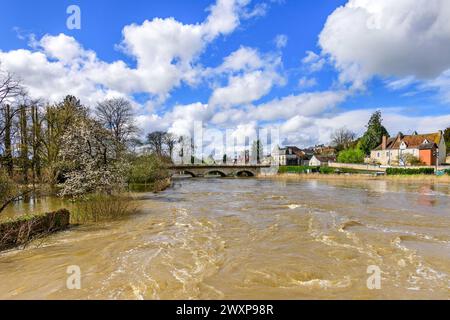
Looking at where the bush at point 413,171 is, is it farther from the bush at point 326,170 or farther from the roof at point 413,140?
the roof at point 413,140

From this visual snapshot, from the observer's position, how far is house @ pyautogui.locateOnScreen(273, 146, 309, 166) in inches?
4395

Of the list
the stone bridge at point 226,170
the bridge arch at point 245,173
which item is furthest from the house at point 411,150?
the bridge arch at point 245,173

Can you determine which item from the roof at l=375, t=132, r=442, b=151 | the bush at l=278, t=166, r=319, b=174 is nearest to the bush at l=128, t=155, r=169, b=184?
the bush at l=278, t=166, r=319, b=174

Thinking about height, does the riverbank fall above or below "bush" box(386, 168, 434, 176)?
below

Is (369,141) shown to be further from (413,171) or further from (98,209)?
(98,209)

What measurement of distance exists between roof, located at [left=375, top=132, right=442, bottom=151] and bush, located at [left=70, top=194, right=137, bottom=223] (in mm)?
75022

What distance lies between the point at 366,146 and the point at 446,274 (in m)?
84.7

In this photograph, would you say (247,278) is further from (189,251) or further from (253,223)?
(253,223)

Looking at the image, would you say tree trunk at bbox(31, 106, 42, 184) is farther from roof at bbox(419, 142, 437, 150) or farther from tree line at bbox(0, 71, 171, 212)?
roof at bbox(419, 142, 437, 150)

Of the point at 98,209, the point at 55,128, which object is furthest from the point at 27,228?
the point at 55,128

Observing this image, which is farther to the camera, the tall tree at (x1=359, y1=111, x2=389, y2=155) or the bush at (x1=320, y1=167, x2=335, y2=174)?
the tall tree at (x1=359, y1=111, x2=389, y2=155)

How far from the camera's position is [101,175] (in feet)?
64.6

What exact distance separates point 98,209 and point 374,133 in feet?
277
